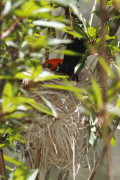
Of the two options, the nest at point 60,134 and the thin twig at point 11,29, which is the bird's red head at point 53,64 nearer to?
the nest at point 60,134

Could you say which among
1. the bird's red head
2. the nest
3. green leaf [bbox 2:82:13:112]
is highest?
green leaf [bbox 2:82:13:112]

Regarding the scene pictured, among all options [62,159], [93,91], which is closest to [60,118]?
[62,159]

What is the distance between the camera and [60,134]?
1.32 metres

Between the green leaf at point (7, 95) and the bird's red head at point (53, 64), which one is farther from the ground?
the green leaf at point (7, 95)

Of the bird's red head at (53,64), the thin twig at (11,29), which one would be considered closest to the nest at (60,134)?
the bird's red head at (53,64)

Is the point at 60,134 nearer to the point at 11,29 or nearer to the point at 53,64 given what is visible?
the point at 53,64

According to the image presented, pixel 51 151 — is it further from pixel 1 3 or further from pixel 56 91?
pixel 1 3

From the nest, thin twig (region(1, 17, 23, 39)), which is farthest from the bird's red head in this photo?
thin twig (region(1, 17, 23, 39))

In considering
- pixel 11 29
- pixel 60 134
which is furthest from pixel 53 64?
pixel 11 29

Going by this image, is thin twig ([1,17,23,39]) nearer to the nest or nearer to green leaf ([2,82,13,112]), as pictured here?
green leaf ([2,82,13,112])

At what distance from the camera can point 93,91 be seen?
0.65 meters

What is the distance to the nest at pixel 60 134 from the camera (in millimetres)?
1274

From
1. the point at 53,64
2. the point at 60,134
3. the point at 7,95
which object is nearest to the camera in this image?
the point at 7,95

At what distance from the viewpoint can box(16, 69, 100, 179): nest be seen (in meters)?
1.27
